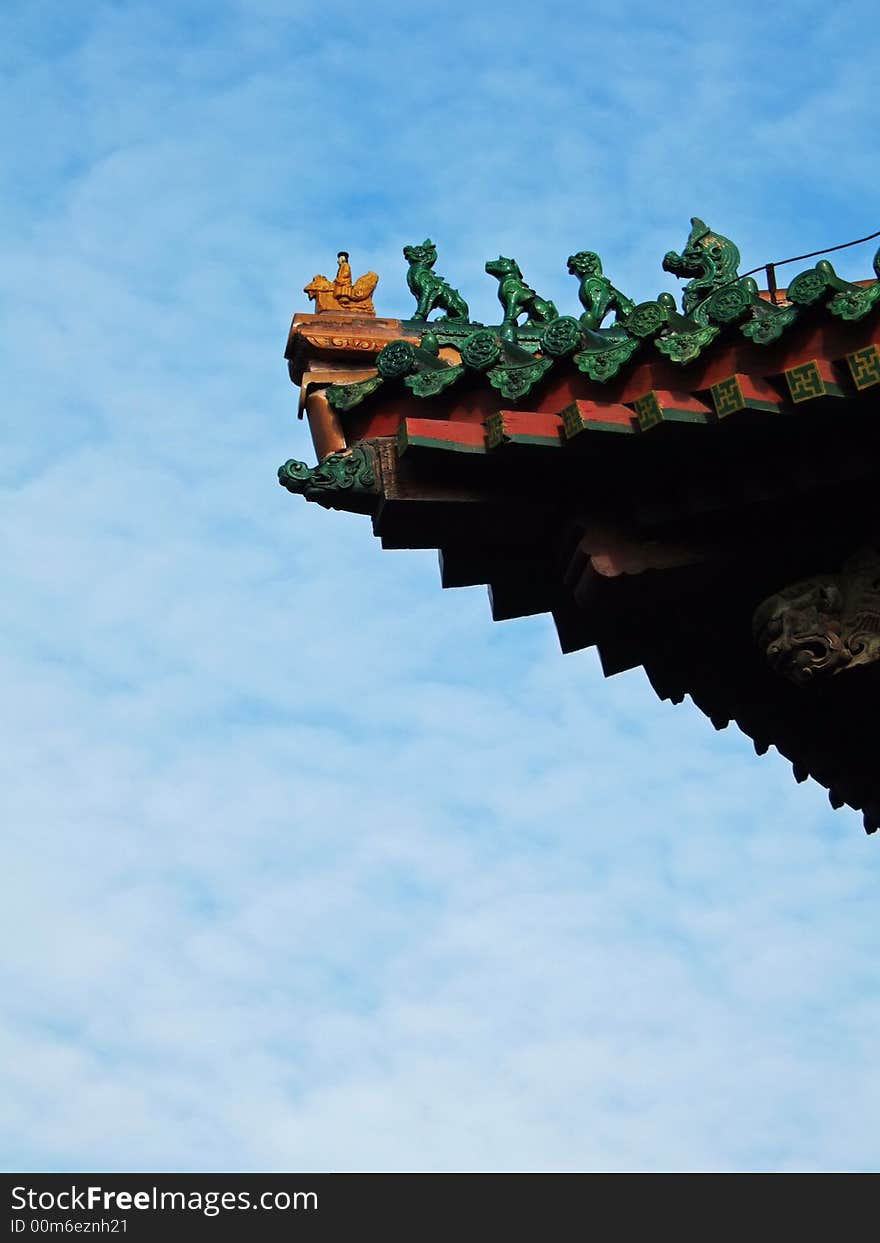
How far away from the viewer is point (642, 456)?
655cm

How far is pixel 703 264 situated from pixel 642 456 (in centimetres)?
86

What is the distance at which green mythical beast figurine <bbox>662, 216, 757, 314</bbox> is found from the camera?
22.3ft

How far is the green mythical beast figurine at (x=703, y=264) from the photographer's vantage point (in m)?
6.79

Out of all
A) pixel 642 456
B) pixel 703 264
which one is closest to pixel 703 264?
pixel 703 264

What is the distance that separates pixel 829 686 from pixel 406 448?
177 centimetres

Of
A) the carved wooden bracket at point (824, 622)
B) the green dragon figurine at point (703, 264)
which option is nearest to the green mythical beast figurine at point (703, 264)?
the green dragon figurine at point (703, 264)

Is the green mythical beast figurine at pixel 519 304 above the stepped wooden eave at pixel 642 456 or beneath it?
above

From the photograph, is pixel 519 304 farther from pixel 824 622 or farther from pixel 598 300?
pixel 824 622

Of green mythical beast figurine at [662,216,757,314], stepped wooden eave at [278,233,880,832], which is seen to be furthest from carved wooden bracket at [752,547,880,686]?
green mythical beast figurine at [662,216,757,314]

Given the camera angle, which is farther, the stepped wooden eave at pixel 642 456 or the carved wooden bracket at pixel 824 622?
the carved wooden bracket at pixel 824 622

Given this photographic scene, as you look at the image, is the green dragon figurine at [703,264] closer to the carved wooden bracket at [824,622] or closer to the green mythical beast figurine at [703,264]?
the green mythical beast figurine at [703,264]

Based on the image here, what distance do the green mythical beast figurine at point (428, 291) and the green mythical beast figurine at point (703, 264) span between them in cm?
80
